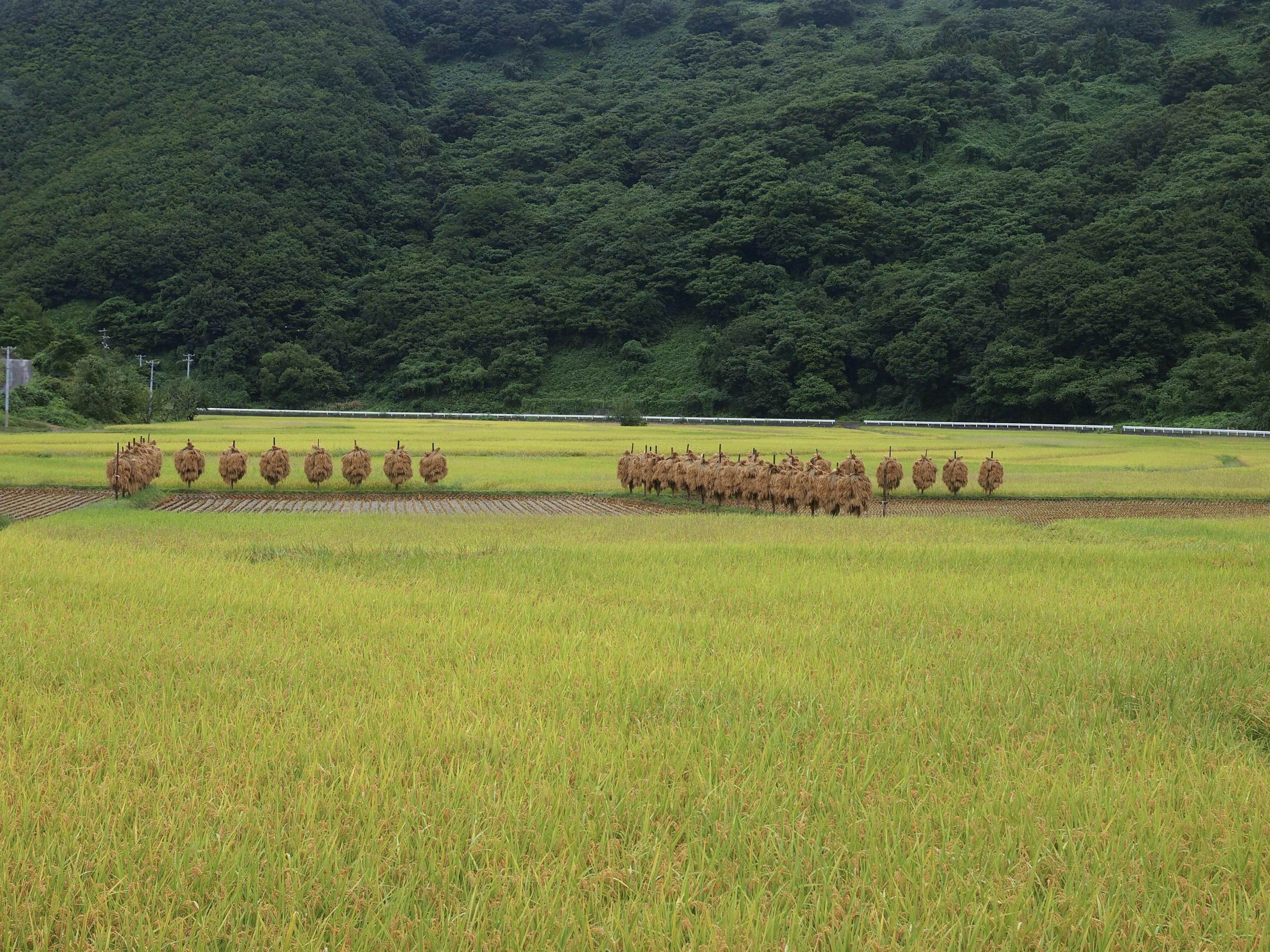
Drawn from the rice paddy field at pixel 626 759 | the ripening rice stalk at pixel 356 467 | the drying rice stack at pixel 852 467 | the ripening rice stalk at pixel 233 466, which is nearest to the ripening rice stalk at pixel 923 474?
the drying rice stack at pixel 852 467

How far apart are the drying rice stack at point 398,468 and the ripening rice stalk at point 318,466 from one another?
1433 millimetres

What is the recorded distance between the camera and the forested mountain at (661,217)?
266ft

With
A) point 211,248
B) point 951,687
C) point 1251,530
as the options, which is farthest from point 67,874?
point 211,248

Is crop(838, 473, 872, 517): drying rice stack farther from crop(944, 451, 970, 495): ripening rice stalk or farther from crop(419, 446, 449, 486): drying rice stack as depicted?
crop(419, 446, 449, 486): drying rice stack

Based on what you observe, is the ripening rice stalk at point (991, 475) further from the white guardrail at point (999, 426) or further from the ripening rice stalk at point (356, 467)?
the white guardrail at point (999, 426)

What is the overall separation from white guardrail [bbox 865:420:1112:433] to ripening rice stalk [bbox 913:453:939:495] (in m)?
44.5

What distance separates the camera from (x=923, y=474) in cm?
2723

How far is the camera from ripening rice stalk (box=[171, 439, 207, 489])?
83.3 ft

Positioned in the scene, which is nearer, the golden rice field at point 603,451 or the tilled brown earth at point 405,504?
the tilled brown earth at point 405,504

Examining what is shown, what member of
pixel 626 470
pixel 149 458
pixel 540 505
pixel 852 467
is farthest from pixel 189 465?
pixel 852 467

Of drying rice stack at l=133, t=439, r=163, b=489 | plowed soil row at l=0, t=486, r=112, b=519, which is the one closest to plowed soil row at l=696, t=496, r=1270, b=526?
plowed soil row at l=0, t=486, r=112, b=519

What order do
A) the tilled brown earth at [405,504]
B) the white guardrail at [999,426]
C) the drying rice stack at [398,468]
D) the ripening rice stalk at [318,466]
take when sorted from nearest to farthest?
the tilled brown earth at [405,504]
the ripening rice stalk at [318,466]
the drying rice stack at [398,468]
the white guardrail at [999,426]

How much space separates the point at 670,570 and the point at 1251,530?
10.4 metres

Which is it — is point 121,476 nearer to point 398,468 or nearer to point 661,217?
point 398,468
